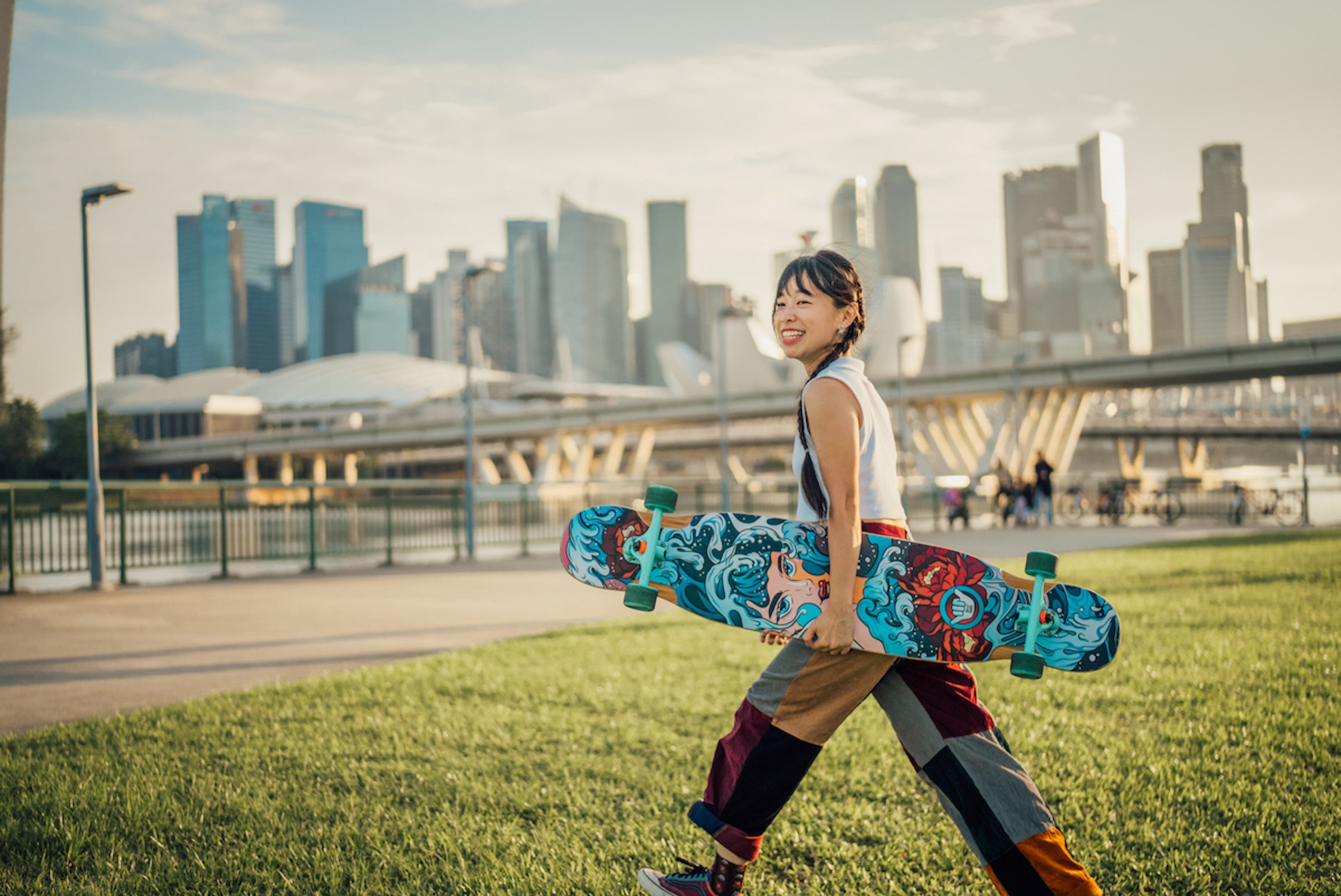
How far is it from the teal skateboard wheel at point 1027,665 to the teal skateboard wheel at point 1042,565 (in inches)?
7.4

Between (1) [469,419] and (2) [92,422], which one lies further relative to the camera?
(1) [469,419]

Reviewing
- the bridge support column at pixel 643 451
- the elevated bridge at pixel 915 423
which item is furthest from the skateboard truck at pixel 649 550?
the bridge support column at pixel 643 451

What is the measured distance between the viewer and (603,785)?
12.1 ft

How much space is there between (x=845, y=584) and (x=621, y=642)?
523 cm

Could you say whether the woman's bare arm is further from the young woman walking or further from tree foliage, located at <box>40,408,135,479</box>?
tree foliage, located at <box>40,408,135,479</box>

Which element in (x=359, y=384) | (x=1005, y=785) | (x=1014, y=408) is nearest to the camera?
(x=1005, y=785)

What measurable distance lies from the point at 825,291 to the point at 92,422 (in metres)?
13.0

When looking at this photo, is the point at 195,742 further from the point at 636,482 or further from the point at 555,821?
the point at 636,482

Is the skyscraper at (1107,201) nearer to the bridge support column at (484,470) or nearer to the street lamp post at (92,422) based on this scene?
the bridge support column at (484,470)

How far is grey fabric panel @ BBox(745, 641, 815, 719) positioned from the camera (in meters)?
2.26

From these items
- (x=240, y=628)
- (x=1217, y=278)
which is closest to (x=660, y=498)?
(x=240, y=628)

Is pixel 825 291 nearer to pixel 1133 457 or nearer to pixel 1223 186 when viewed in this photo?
pixel 1133 457

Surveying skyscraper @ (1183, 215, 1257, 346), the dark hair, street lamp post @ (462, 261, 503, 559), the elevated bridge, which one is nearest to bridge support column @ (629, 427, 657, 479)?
the elevated bridge

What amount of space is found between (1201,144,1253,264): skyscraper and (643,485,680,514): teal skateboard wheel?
614 ft
